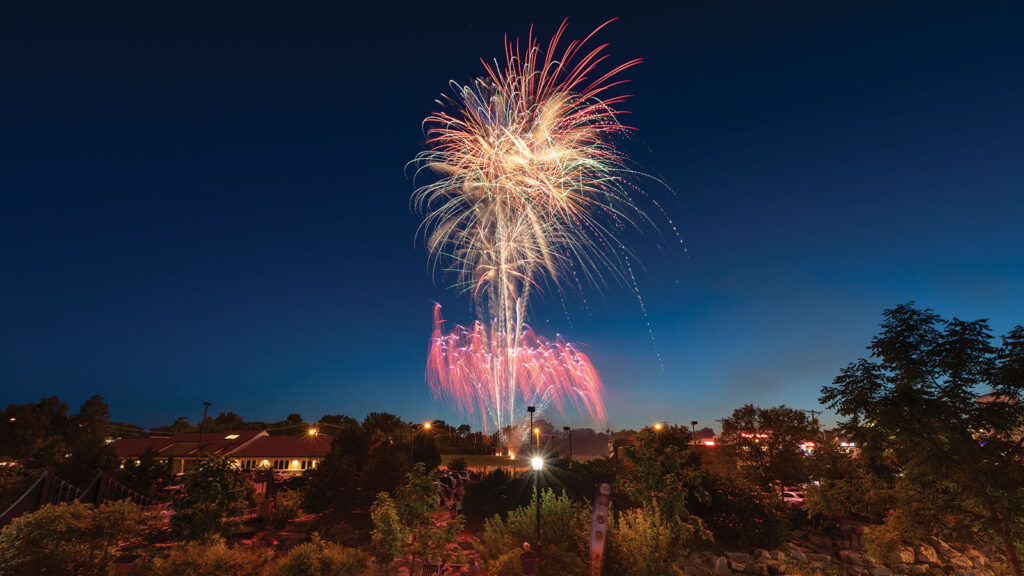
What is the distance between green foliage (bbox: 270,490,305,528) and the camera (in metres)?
25.0

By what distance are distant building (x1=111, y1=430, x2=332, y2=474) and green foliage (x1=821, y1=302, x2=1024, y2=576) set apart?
42497mm

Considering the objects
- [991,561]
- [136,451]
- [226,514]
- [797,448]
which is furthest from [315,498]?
[136,451]

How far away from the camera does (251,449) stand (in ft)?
164

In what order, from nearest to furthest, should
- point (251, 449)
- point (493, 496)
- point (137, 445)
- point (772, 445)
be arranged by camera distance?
point (493, 496) → point (772, 445) → point (251, 449) → point (137, 445)

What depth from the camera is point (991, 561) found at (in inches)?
1002

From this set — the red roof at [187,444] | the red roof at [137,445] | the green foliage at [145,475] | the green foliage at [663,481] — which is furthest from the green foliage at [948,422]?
the red roof at [137,445]

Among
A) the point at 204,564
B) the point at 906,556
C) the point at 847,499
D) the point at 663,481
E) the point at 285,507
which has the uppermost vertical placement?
the point at 663,481

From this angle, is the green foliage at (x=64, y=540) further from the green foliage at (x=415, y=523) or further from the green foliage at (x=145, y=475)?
the green foliage at (x=145, y=475)

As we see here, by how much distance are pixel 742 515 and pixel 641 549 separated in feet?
40.1

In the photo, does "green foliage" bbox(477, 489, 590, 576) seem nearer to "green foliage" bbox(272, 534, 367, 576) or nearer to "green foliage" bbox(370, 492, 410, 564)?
"green foliage" bbox(370, 492, 410, 564)

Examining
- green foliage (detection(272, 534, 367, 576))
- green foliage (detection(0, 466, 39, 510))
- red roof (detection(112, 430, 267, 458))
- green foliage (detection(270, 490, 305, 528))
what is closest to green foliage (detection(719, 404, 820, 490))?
green foliage (detection(272, 534, 367, 576))

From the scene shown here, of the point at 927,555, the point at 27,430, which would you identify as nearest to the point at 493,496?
the point at 927,555

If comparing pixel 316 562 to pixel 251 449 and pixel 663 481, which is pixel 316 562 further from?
pixel 251 449

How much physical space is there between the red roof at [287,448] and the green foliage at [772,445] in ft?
123
